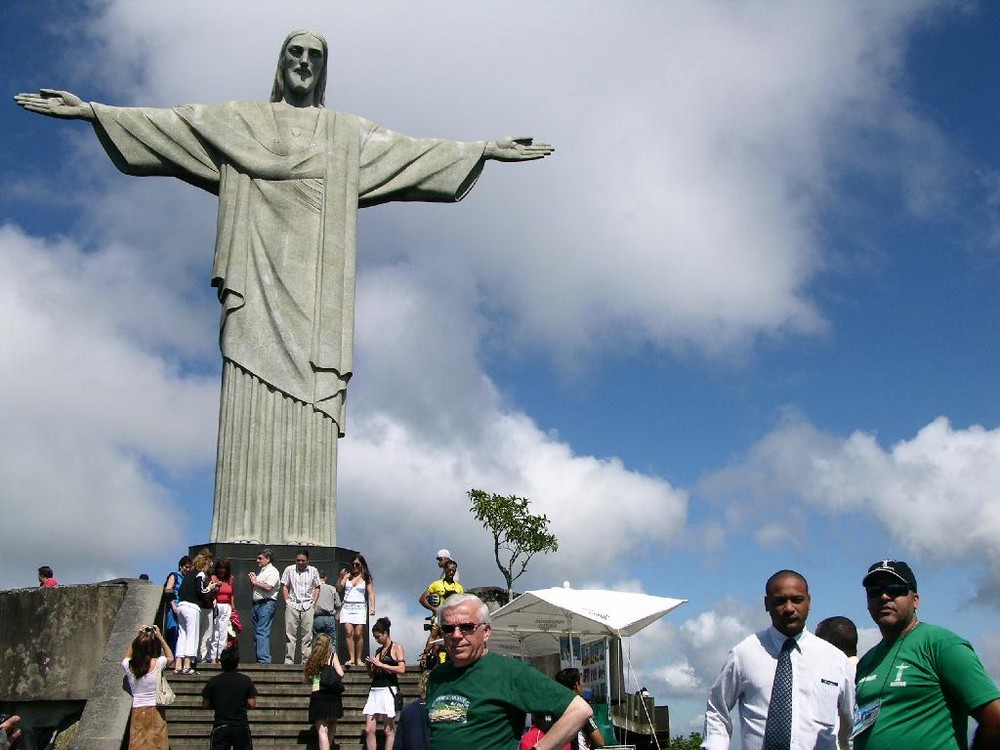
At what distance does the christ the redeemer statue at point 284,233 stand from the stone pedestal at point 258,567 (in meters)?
0.26

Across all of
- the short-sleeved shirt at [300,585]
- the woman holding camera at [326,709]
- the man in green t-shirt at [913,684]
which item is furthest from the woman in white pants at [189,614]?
the man in green t-shirt at [913,684]

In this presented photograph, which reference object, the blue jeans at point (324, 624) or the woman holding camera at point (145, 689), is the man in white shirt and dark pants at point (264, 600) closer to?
the blue jeans at point (324, 624)

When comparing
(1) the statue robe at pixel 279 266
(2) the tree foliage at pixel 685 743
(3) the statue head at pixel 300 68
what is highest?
(3) the statue head at pixel 300 68

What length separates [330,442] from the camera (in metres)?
15.5

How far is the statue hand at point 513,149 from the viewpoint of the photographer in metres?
16.8

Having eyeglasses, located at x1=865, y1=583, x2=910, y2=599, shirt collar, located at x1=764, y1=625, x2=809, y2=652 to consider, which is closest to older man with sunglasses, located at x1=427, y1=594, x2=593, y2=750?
shirt collar, located at x1=764, y1=625, x2=809, y2=652

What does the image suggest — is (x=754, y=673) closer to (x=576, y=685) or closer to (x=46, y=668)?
(x=576, y=685)

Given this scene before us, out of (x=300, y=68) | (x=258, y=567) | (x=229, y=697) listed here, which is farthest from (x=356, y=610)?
(x=300, y=68)

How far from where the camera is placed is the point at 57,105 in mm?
15422

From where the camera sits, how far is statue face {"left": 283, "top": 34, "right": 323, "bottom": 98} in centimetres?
1647

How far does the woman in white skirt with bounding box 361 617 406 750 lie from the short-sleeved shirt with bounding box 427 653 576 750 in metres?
6.17

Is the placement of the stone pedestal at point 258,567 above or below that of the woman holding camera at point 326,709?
above

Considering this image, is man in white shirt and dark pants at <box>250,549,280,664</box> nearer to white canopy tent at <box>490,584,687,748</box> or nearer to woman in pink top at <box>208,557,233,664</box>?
woman in pink top at <box>208,557,233,664</box>

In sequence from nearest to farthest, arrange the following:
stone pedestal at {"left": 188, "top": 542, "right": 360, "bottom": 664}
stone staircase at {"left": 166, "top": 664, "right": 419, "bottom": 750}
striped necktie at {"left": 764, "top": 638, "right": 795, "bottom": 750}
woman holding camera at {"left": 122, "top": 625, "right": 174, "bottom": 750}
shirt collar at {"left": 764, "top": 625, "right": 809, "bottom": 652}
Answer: striped necktie at {"left": 764, "top": 638, "right": 795, "bottom": 750}, shirt collar at {"left": 764, "top": 625, "right": 809, "bottom": 652}, woman holding camera at {"left": 122, "top": 625, "right": 174, "bottom": 750}, stone staircase at {"left": 166, "top": 664, "right": 419, "bottom": 750}, stone pedestal at {"left": 188, "top": 542, "right": 360, "bottom": 664}
